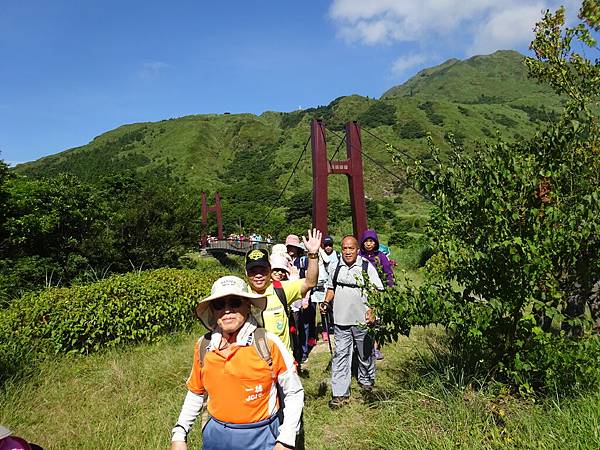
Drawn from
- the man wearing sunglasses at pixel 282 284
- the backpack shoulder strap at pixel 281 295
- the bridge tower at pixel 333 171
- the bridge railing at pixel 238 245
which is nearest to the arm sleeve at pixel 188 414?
the man wearing sunglasses at pixel 282 284

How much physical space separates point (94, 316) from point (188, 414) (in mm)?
3764

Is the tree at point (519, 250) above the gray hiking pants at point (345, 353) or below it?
above

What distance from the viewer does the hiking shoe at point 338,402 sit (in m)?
3.31

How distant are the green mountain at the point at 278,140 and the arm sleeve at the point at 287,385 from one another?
54571mm

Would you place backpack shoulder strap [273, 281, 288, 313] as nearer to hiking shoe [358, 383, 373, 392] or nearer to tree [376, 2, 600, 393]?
tree [376, 2, 600, 393]

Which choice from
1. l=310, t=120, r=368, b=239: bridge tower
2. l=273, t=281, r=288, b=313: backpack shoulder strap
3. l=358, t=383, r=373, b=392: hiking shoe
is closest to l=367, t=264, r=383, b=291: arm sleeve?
l=273, t=281, r=288, b=313: backpack shoulder strap

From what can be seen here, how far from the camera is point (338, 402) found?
3314 mm

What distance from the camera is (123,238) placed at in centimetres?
939

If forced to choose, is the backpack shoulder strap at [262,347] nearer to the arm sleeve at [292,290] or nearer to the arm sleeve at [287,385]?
the arm sleeve at [287,385]

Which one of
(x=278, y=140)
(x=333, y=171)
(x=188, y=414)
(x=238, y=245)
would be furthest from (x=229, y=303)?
(x=278, y=140)

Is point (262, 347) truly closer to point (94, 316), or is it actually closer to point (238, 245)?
point (94, 316)

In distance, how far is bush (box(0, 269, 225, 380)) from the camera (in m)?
4.48

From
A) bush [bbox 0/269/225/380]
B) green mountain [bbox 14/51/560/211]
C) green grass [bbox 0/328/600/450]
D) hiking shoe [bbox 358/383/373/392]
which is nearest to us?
green grass [bbox 0/328/600/450]

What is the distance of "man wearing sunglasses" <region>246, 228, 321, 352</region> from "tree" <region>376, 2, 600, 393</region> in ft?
1.62
